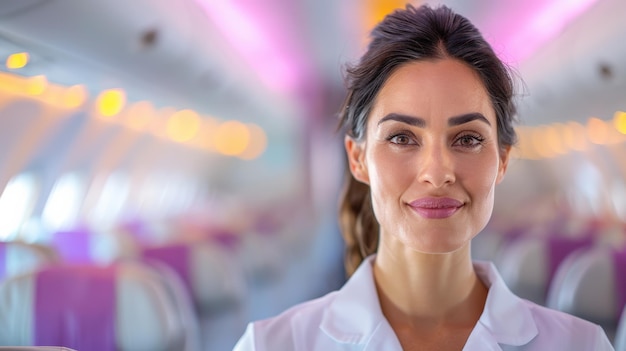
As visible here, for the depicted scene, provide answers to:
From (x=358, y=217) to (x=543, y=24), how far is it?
4.81 ft

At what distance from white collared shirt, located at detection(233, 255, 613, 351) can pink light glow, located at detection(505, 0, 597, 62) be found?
1.29 metres

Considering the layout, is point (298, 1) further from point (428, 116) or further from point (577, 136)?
point (428, 116)

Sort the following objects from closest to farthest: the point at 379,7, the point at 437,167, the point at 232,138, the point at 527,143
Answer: the point at 437,167, the point at 527,143, the point at 379,7, the point at 232,138

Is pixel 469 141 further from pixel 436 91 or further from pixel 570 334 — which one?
pixel 570 334

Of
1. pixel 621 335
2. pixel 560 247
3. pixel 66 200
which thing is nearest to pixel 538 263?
pixel 560 247

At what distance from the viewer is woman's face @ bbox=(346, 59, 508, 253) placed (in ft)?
5.55

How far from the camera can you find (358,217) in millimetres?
2496

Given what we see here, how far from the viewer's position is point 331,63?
24.0 ft

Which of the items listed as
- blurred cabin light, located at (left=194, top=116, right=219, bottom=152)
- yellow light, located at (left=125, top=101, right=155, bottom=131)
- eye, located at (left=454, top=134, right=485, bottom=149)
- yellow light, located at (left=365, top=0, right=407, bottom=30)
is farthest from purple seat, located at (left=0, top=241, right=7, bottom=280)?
blurred cabin light, located at (left=194, top=116, right=219, bottom=152)

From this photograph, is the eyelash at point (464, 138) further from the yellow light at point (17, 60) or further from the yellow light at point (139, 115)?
the yellow light at point (139, 115)

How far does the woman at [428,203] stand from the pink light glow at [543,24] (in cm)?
109

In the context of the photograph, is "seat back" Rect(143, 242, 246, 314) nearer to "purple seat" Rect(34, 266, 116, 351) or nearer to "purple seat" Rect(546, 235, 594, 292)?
"purple seat" Rect(34, 266, 116, 351)

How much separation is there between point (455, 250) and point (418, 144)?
31 centimetres

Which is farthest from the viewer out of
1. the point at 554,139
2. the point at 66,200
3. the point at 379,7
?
the point at 66,200
